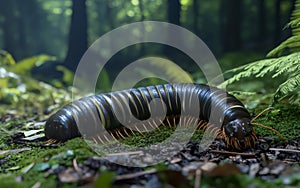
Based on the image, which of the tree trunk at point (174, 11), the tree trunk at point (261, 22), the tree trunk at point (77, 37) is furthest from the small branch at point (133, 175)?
the tree trunk at point (261, 22)

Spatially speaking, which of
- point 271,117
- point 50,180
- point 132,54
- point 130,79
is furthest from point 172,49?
point 50,180

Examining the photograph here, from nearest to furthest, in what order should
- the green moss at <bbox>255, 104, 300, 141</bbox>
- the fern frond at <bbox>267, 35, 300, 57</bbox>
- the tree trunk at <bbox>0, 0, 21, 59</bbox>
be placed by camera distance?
the green moss at <bbox>255, 104, 300, 141</bbox> → the fern frond at <bbox>267, 35, 300, 57</bbox> → the tree trunk at <bbox>0, 0, 21, 59</bbox>

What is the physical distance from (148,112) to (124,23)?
1047cm

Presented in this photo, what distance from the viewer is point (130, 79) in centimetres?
1002

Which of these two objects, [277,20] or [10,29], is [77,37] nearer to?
[10,29]

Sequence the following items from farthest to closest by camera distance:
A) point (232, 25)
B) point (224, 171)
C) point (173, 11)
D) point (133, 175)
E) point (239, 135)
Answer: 1. point (232, 25)
2. point (173, 11)
3. point (239, 135)
4. point (133, 175)
5. point (224, 171)

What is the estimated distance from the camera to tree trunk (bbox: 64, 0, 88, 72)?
11555 millimetres

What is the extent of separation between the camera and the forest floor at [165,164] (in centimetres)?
213

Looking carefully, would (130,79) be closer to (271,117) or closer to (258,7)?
(271,117)

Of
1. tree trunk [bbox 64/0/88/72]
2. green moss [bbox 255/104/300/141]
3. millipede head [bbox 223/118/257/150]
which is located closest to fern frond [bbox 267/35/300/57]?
green moss [bbox 255/104/300/141]

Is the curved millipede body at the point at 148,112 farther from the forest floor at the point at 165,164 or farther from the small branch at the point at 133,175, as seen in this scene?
the small branch at the point at 133,175

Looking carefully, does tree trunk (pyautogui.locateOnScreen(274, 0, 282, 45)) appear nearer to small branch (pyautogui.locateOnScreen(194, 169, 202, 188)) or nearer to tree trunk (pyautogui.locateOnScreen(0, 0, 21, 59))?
tree trunk (pyautogui.locateOnScreen(0, 0, 21, 59))

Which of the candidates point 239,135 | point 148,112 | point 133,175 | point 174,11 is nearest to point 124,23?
point 174,11

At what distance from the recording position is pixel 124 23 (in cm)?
1413
